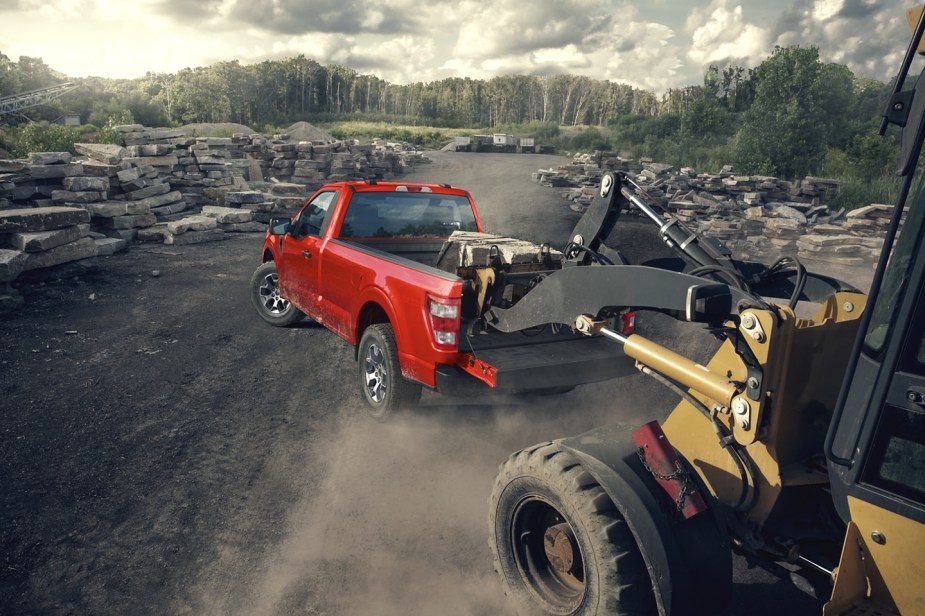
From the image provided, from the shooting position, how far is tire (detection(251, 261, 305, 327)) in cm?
827

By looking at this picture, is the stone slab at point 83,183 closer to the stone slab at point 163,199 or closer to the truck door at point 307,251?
the stone slab at point 163,199

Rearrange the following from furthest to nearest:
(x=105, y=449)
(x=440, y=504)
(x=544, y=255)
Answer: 1. (x=544, y=255)
2. (x=105, y=449)
3. (x=440, y=504)

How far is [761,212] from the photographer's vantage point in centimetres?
1786

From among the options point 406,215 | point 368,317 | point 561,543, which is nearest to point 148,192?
point 406,215

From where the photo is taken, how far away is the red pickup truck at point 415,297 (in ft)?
15.9

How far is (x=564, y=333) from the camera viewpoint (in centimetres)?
552

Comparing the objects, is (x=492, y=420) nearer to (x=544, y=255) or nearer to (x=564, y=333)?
(x=564, y=333)

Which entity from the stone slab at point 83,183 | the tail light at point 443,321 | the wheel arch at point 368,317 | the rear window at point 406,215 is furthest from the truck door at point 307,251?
the stone slab at point 83,183

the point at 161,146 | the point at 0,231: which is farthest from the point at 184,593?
the point at 161,146

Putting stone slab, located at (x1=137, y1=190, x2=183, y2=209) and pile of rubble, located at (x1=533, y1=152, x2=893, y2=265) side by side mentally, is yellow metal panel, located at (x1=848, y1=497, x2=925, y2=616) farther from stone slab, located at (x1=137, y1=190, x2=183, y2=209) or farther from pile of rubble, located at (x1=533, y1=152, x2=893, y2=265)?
stone slab, located at (x1=137, y1=190, x2=183, y2=209)

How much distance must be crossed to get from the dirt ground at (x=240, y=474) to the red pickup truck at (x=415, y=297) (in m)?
0.62

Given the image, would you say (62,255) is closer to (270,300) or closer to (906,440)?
(270,300)

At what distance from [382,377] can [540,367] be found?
1.69 metres

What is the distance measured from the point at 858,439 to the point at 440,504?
2.92 meters
